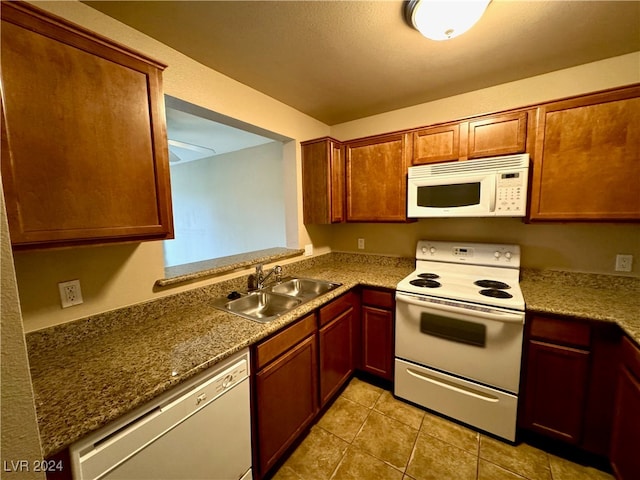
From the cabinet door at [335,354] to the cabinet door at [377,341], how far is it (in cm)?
13

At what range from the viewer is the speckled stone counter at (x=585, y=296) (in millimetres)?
1346

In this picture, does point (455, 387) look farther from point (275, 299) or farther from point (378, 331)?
point (275, 299)

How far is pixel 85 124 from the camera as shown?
958mm

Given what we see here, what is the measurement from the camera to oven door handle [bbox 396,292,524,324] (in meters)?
1.50

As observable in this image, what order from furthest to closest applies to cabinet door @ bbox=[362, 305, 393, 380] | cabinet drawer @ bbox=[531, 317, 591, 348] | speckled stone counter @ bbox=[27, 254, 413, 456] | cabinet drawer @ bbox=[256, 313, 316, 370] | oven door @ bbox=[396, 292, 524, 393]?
1. cabinet door @ bbox=[362, 305, 393, 380]
2. oven door @ bbox=[396, 292, 524, 393]
3. cabinet drawer @ bbox=[531, 317, 591, 348]
4. cabinet drawer @ bbox=[256, 313, 316, 370]
5. speckled stone counter @ bbox=[27, 254, 413, 456]

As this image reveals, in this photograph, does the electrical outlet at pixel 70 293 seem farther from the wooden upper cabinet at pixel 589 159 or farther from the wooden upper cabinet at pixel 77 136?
the wooden upper cabinet at pixel 589 159

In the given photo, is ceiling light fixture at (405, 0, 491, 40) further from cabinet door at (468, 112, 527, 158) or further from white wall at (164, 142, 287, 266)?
white wall at (164, 142, 287, 266)

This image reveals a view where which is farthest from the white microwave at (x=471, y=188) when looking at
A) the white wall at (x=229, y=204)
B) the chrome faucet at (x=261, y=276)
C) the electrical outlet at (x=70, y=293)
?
the electrical outlet at (x=70, y=293)

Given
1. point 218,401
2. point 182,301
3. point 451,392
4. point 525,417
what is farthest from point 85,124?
point 525,417

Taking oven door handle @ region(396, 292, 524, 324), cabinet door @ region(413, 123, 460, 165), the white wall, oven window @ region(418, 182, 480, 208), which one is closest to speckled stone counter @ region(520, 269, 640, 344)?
oven door handle @ region(396, 292, 524, 324)

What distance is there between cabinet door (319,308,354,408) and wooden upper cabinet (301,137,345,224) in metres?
0.92

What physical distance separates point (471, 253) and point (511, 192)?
1.96 feet

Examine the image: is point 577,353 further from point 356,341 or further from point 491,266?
point 356,341

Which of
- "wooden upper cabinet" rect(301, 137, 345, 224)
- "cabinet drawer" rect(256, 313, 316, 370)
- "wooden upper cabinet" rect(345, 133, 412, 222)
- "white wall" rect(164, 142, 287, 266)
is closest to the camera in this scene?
"cabinet drawer" rect(256, 313, 316, 370)
